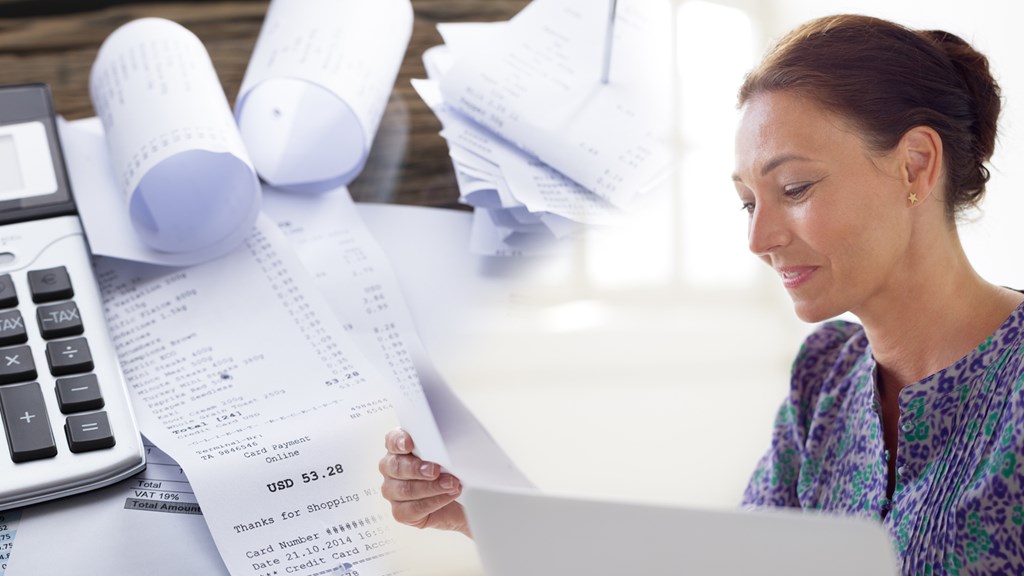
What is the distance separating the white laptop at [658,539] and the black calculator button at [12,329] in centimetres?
36

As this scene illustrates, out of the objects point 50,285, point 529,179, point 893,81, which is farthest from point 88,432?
point 893,81

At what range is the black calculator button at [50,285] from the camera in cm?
69

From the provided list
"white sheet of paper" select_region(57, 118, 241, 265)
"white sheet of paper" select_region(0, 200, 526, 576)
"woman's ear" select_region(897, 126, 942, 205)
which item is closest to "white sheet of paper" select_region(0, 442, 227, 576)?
"white sheet of paper" select_region(0, 200, 526, 576)

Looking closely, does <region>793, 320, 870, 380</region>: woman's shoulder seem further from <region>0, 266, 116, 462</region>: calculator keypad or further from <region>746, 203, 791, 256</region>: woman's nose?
<region>0, 266, 116, 462</region>: calculator keypad

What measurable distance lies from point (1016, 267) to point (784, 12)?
1.01ft

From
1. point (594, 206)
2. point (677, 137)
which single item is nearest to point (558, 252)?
point (594, 206)

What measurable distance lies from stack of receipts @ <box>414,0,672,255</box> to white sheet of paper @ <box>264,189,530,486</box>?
76 mm

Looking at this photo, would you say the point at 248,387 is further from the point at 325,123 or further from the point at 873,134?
the point at 873,134

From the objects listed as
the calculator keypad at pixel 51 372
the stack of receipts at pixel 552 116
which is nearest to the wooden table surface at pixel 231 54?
the stack of receipts at pixel 552 116

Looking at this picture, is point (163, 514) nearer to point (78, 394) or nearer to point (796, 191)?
point (78, 394)

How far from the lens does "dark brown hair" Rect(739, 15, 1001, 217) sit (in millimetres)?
587

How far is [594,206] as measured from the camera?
831mm

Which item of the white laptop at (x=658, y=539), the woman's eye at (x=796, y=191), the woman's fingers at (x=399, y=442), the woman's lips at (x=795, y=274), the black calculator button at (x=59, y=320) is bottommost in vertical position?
the woman's fingers at (x=399, y=442)

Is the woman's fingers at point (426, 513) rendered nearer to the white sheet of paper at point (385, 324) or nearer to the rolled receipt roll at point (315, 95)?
the white sheet of paper at point (385, 324)
